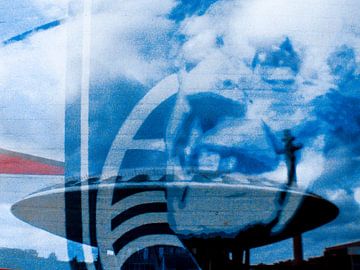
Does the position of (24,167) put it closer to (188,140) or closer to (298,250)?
(188,140)

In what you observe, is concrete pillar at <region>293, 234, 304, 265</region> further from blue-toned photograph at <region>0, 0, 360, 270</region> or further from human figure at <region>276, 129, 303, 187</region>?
human figure at <region>276, 129, 303, 187</region>

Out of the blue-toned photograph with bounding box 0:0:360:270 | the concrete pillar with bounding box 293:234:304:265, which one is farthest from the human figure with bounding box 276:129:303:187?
the concrete pillar with bounding box 293:234:304:265

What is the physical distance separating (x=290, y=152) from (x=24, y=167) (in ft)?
6.88

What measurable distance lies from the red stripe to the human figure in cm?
174

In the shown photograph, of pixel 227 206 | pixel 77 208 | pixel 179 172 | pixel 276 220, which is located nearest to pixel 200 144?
pixel 179 172

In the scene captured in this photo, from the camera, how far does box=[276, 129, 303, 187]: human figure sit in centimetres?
360

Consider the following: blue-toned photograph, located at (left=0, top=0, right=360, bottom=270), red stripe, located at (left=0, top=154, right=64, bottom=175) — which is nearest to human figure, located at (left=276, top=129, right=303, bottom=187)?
blue-toned photograph, located at (left=0, top=0, right=360, bottom=270)

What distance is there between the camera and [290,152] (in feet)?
11.9

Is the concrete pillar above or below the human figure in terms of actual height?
below

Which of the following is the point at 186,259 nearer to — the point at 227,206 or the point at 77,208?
the point at 227,206

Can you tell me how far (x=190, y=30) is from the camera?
147 inches

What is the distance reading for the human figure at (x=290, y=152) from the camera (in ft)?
11.8

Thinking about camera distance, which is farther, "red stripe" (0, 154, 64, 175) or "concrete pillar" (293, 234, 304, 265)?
"red stripe" (0, 154, 64, 175)

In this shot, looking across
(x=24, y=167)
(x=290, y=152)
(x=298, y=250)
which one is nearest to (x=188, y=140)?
(x=290, y=152)
